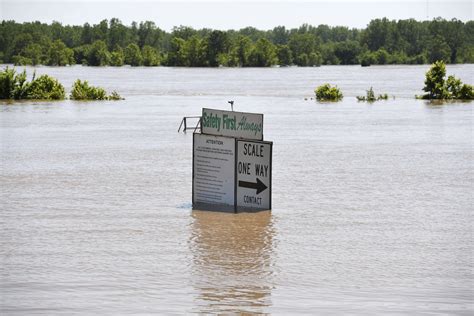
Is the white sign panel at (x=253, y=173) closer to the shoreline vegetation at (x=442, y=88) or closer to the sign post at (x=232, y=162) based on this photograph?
the sign post at (x=232, y=162)

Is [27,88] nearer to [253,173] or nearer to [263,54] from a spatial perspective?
[253,173]

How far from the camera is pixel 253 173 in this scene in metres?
16.5

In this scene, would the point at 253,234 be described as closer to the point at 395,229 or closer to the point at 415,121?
the point at 395,229

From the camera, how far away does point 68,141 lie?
33125 millimetres

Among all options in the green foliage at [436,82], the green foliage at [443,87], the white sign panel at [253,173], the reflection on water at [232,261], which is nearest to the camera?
the reflection on water at [232,261]

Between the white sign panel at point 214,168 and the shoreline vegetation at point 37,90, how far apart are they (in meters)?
46.2

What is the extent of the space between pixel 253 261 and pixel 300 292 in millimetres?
1850

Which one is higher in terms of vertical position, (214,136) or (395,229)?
(214,136)

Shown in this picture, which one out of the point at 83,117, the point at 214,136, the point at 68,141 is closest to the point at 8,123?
the point at 83,117

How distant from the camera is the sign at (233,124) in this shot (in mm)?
16417

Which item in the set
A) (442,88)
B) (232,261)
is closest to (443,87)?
(442,88)

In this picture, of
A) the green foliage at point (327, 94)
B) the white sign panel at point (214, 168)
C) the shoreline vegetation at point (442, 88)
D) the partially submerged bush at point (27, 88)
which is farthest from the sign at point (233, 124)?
the green foliage at point (327, 94)

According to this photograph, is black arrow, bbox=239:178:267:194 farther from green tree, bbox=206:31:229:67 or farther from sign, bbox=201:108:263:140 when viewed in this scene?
green tree, bbox=206:31:229:67

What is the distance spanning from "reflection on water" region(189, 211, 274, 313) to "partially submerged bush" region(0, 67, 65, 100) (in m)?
47.9
